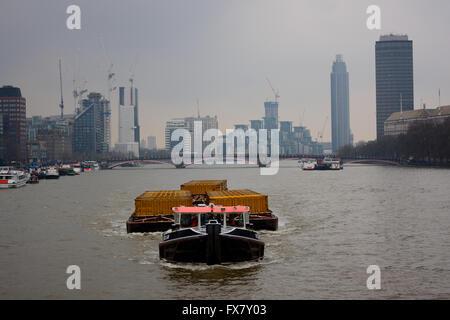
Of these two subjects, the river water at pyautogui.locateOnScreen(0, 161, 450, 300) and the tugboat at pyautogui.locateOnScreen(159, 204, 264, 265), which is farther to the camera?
the tugboat at pyautogui.locateOnScreen(159, 204, 264, 265)

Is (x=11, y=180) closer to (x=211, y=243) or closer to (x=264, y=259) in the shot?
(x=264, y=259)

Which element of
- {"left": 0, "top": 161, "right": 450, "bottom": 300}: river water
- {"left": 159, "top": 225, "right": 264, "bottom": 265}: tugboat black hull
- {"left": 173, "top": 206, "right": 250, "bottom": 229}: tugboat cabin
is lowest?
{"left": 0, "top": 161, "right": 450, "bottom": 300}: river water

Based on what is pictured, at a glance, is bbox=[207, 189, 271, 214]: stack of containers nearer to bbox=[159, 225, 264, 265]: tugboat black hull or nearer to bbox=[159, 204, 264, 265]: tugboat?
bbox=[159, 204, 264, 265]: tugboat

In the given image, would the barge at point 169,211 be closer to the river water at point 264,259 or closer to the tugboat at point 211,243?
the river water at point 264,259

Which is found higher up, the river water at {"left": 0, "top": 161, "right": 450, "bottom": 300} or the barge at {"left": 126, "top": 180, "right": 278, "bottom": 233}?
the barge at {"left": 126, "top": 180, "right": 278, "bottom": 233}

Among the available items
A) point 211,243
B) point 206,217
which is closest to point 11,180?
point 206,217

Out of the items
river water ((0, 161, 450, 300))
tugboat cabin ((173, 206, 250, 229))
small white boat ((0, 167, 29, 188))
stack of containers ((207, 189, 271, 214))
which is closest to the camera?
river water ((0, 161, 450, 300))

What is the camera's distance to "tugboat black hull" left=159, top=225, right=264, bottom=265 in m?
31.9

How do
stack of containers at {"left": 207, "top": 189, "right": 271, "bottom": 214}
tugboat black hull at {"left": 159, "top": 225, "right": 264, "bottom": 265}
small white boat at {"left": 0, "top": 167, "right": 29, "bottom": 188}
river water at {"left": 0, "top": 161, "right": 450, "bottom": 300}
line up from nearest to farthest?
river water at {"left": 0, "top": 161, "right": 450, "bottom": 300} < tugboat black hull at {"left": 159, "top": 225, "right": 264, "bottom": 265} < stack of containers at {"left": 207, "top": 189, "right": 271, "bottom": 214} < small white boat at {"left": 0, "top": 167, "right": 29, "bottom": 188}

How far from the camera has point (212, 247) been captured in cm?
3189

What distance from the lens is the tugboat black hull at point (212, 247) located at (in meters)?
31.9

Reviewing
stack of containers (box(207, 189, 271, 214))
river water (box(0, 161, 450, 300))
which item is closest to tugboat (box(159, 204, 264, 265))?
river water (box(0, 161, 450, 300))
